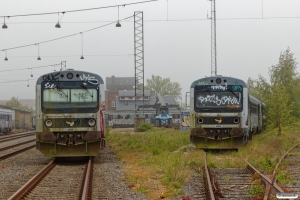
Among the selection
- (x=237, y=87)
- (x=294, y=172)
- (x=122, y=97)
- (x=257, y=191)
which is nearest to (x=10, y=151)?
(x=237, y=87)

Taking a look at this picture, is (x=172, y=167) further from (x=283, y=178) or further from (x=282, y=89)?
(x=282, y=89)

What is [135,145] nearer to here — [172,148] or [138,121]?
[172,148]

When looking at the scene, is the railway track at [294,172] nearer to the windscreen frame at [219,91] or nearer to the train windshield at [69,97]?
the windscreen frame at [219,91]

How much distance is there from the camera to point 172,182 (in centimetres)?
1020

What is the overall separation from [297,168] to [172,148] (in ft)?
25.4

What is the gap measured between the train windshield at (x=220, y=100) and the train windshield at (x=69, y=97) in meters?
4.57

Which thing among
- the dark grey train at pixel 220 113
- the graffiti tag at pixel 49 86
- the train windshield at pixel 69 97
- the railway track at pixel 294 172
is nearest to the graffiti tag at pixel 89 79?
the train windshield at pixel 69 97

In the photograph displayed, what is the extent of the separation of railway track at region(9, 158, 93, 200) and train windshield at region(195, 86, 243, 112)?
5765 mm

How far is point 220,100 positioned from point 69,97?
5780mm

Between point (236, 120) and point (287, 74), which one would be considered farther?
point (287, 74)

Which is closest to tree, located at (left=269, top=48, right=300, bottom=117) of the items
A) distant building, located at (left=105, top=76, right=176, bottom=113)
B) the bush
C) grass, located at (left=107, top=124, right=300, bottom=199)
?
the bush

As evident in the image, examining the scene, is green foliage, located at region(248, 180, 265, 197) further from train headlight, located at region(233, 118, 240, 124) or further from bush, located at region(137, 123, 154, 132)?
bush, located at region(137, 123, 154, 132)

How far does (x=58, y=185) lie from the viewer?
33.9 ft

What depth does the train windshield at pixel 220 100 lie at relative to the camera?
57.2 ft
